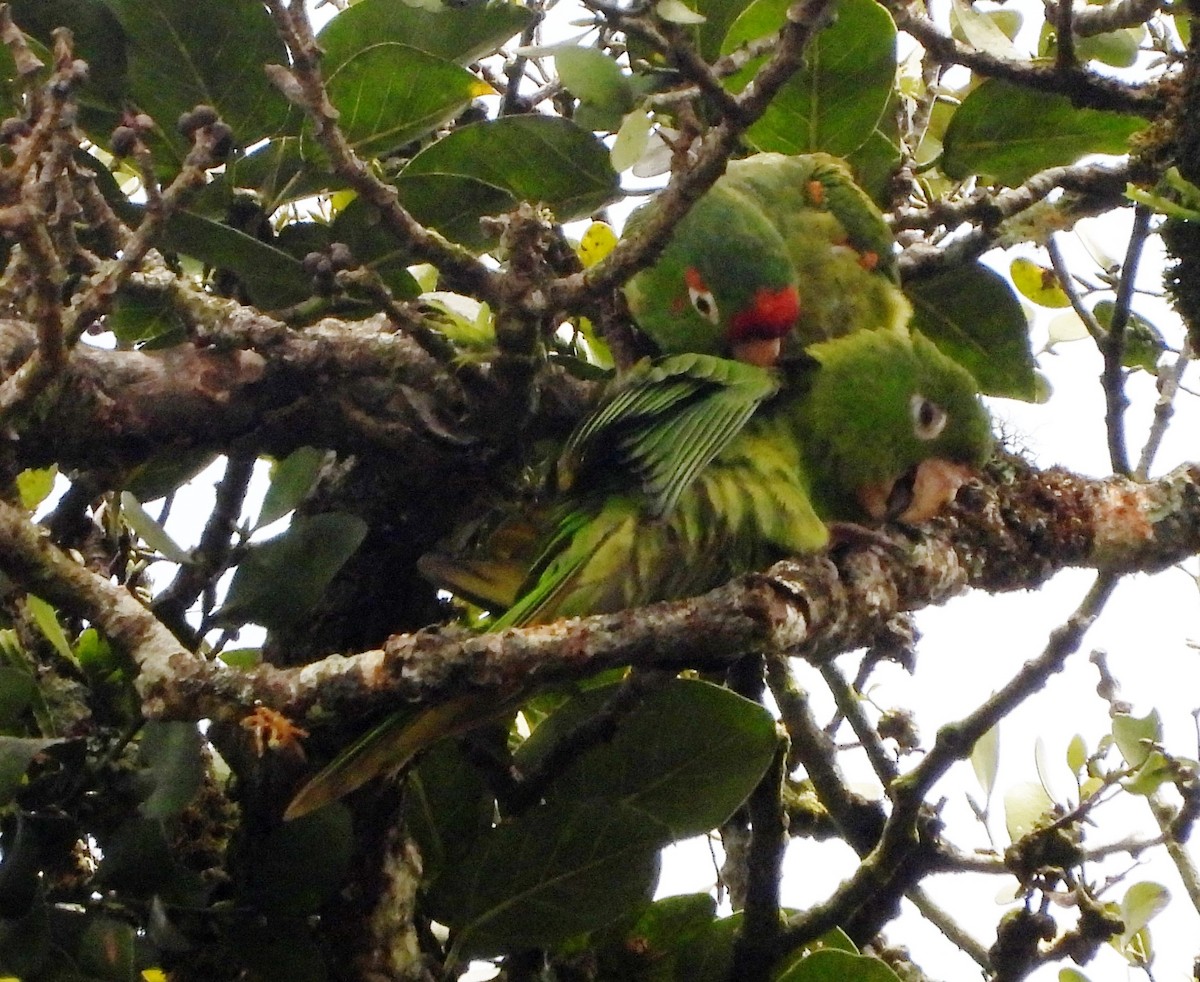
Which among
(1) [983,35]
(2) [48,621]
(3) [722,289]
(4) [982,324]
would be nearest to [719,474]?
(3) [722,289]

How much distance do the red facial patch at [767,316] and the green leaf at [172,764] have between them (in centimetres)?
106

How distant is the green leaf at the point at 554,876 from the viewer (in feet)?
4.25

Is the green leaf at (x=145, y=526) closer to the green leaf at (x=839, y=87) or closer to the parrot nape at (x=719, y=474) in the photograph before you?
the parrot nape at (x=719, y=474)

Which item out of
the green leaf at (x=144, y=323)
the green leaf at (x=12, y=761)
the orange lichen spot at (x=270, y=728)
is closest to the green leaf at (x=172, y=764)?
the green leaf at (x=12, y=761)

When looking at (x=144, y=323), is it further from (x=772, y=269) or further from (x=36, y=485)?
(x=772, y=269)

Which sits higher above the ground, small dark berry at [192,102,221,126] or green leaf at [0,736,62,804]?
small dark berry at [192,102,221,126]

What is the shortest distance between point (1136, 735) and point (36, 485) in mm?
1487

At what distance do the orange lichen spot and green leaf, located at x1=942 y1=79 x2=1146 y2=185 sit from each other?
1.32 metres

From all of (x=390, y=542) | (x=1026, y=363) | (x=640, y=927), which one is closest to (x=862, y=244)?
(x=1026, y=363)

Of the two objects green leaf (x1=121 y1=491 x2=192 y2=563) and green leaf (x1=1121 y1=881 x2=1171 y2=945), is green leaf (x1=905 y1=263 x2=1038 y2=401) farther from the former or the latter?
green leaf (x1=121 y1=491 x2=192 y2=563)

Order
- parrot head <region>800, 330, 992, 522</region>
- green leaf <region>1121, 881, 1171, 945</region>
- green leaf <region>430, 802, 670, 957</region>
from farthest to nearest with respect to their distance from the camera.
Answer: parrot head <region>800, 330, 992, 522</region>
green leaf <region>1121, 881, 1171, 945</region>
green leaf <region>430, 802, 670, 957</region>

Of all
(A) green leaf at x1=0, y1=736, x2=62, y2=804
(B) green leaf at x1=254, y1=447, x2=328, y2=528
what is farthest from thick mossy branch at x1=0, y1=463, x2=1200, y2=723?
(B) green leaf at x1=254, y1=447, x2=328, y2=528

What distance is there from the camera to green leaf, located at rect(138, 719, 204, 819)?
1.13m

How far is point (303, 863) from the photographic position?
1.27 metres
